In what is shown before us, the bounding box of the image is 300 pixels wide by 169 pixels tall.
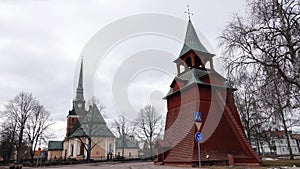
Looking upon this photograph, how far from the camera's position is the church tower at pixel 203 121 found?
1806cm

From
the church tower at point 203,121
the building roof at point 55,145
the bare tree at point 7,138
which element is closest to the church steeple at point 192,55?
the church tower at point 203,121

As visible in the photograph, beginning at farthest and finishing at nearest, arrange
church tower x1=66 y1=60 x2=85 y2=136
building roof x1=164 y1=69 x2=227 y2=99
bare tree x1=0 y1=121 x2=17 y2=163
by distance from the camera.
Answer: church tower x1=66 y1=60 x2=85 y2=136, bare tree x1=0 y1=121 x2=17 y2=163, building roof x1=164 y1=69 x2=227 y2=99

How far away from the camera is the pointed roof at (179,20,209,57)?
23656mm

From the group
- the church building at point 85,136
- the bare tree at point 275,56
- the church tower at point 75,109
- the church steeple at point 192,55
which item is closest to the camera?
the bare tree at point 275,56

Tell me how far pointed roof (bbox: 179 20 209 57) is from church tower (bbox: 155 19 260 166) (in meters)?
0.11

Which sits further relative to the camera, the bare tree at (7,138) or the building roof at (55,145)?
the building roof at (55,145)

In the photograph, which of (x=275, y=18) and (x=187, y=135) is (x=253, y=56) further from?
(x=187, y=135)

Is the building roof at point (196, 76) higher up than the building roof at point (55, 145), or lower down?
higher up

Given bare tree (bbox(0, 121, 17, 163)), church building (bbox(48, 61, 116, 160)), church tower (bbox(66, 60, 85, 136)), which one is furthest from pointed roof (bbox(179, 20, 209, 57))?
church tower (bbox(66, 60, 85, 136))

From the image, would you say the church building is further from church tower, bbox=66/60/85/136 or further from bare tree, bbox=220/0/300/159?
bare tree, bbox=220/0/300/159

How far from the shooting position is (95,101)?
37.7m

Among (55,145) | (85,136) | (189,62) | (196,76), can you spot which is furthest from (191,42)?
(55,145)

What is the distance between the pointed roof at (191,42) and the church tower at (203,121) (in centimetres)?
11

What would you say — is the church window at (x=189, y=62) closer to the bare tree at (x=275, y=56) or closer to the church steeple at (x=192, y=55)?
the church steeple at (x=192, y=55)
